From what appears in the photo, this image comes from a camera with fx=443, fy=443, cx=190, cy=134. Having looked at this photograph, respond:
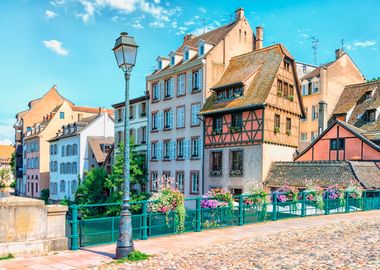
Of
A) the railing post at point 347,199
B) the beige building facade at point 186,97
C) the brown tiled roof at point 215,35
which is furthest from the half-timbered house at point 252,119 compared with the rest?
the railing post at point 347,199

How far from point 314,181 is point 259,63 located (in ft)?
32.8

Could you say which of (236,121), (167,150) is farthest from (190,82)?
(167,150)

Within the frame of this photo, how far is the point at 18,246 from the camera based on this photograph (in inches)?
366

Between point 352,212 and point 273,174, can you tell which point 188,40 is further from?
point 352,212

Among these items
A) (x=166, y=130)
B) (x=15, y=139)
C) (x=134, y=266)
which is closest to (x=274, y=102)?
(x=166, y=130)

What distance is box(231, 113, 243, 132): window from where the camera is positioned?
29984 millimetres

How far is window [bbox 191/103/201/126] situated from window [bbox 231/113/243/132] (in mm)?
3500

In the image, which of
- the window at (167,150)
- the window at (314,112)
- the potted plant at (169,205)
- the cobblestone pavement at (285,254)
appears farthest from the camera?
the window at (314,112)

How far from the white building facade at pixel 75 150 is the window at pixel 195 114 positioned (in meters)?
16.5

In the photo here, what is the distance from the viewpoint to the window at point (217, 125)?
31.3 m

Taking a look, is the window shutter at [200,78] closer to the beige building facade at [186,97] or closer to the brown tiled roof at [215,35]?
the beige building facade at [186,97]

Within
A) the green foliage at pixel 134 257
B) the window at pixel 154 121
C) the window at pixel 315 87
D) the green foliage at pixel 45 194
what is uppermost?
the window at pixel 315 87

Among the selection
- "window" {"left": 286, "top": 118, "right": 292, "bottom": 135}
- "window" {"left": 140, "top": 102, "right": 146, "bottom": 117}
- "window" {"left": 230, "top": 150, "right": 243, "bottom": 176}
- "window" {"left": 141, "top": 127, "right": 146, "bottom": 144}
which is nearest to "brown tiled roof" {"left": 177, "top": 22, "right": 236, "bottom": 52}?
"window" {"left": 140, "top": 102, "right": 146, "bottom": 117}

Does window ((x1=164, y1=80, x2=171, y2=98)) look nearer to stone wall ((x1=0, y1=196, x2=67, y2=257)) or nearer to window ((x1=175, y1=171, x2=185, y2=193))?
window ((x1=175, y1=171, x2=185, y2=193))
